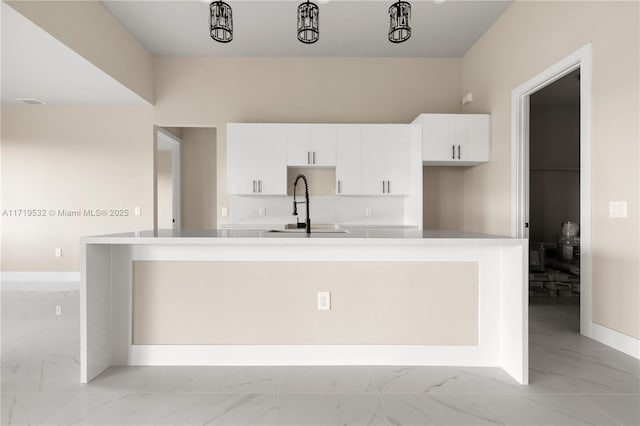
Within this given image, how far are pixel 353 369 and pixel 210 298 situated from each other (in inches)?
39.3

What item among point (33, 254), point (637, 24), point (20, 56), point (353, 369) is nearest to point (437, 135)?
point (637, 24)

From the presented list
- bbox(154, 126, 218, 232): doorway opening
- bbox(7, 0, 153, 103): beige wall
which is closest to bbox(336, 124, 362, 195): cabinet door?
bbox(7, 0, 153, 103): beige wall

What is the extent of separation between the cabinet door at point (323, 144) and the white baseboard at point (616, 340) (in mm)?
3148

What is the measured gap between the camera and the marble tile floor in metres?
1.76

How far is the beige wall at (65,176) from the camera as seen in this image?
17.3 ft

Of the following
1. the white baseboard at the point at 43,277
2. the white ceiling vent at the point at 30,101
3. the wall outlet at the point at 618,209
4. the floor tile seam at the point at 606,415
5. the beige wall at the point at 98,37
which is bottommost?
the floor tile seam at the point at 606,415

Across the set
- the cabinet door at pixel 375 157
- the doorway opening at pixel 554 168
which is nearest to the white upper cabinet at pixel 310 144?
the cabinet door at pixel 375 157

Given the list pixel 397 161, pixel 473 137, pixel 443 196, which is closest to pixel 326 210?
pixel 397 161

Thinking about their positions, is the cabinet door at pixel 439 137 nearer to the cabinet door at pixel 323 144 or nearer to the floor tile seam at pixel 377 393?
the cabinet door at pixel 323 144

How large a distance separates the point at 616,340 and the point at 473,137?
2.57 m

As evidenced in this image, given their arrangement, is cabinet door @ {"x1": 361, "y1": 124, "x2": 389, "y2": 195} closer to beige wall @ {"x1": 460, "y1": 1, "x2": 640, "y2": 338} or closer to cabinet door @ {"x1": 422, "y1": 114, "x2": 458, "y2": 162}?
cabinet door @ {"x1": 422, "y1": 114, "x2": 458, "y2": 162}

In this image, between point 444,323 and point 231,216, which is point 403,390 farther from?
point 231,216

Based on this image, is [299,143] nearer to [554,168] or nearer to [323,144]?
[323,144]

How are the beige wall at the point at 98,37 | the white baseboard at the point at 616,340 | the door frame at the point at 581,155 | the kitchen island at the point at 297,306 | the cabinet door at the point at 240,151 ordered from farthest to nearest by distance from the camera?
the cabinet door at the point at 240,151
the beige wall at the point at 98,37
the door frame at the point at 581,155
the white baseboard at the point at 616,340
the kitchen island at the point at 297,306
